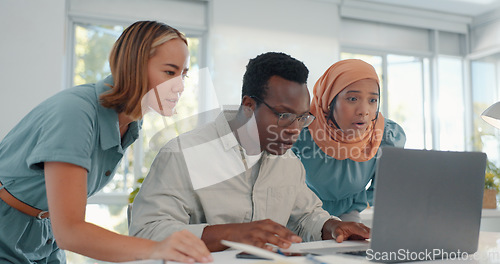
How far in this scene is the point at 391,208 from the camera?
840 mm

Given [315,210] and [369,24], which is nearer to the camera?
[315,210]

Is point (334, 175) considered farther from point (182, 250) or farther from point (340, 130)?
point (182, 250)

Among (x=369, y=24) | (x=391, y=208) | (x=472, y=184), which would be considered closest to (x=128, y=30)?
(x=391, y=208)

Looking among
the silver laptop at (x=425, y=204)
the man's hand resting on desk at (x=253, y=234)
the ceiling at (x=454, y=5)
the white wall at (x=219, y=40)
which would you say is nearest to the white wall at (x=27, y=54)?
the white wall at (x=219, y=40)

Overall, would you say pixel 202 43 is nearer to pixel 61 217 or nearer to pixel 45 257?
pixel 45 257

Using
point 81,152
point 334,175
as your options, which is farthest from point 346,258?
point 334,175

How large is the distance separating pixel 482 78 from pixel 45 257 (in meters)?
5.29

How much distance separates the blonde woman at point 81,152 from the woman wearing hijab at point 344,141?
0.86 m

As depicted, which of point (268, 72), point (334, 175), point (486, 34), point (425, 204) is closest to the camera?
point (425, 204)

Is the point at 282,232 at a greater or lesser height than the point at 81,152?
lesser

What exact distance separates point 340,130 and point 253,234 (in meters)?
1.06

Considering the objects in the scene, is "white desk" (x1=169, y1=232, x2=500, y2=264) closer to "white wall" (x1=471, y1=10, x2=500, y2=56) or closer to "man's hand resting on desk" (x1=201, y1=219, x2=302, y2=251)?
"man's hand resting on desk" (x1=201, y1=219, x2=302, y2=251)

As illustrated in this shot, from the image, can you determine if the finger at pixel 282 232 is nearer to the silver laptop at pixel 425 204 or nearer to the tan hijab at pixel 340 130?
the silver laptop at pixel 425 204

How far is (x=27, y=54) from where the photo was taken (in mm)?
3250
